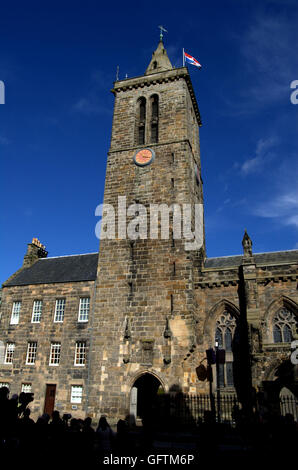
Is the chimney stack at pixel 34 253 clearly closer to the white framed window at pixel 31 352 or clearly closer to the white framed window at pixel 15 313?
the white framed window at pixel 15 313

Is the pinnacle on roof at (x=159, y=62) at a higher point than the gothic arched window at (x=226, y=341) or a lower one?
higher

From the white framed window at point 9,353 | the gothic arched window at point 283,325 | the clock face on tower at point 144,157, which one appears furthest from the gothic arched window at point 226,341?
the white framed window at point 9,353

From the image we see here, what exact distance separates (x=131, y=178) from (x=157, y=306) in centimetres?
914

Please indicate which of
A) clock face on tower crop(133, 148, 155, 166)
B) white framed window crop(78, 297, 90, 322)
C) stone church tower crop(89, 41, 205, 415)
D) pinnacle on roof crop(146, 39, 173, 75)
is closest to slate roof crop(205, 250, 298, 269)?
stone church tower crop(89, 41, 205, 415)

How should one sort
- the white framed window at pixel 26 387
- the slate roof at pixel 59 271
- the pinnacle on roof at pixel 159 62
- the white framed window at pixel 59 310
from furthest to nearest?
the pinnacle on roof at pixel 159 62
the slate roof at pixel 59 271
the white framed window at pixel 59 310
the white framed window at pixel 26 387

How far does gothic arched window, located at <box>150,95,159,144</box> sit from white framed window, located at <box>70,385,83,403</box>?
17.4 meters

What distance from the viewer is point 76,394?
23391mm

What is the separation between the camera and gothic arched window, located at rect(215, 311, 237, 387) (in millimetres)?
20844

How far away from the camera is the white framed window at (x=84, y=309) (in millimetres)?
25558

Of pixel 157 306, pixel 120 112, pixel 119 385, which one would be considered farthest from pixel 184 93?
pixel 119 385

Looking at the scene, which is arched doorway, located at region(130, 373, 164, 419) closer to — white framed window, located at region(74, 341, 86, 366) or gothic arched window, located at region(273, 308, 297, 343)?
Result: white framed window, located at region(74, 341, 86, 366)

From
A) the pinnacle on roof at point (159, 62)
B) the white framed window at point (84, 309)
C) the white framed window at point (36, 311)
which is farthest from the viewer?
the pinnacle on roof at point (159, 62)

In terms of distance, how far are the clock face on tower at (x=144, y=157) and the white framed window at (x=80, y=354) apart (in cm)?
1275
